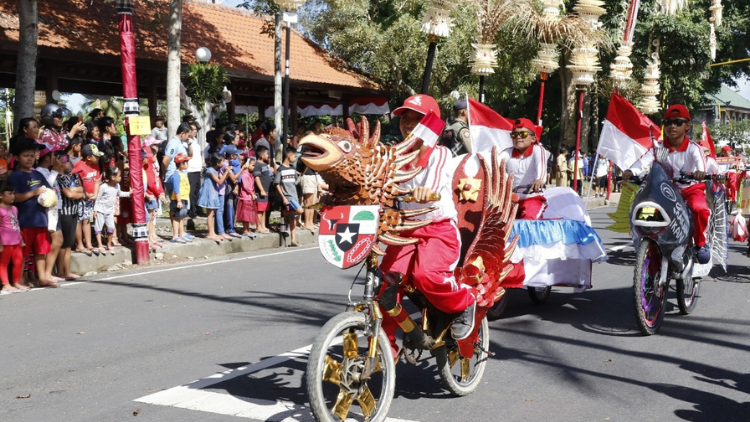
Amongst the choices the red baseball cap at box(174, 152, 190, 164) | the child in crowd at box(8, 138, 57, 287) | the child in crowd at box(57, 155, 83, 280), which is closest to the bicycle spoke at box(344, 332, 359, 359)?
A: the child in crowd at box(8, 138, 57, 287)

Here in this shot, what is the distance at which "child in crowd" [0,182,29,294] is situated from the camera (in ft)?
30.7

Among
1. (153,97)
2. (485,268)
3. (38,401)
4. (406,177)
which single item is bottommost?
(38,401)

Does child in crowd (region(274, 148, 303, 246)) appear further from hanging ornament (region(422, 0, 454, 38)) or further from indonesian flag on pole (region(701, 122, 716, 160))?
indonesian flag on pole (region(701, 122, 716, 160))

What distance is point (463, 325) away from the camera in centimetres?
523

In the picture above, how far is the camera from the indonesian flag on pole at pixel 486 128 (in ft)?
27.1

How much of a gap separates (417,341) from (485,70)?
896 centimetres

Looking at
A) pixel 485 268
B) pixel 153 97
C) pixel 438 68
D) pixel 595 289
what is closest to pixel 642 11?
pixel 438 68

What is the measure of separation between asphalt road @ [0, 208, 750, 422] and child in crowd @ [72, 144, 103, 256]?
1.25 metres

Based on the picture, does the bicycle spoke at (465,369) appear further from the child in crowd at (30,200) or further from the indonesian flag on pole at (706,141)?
the indonesian flag on pole at (706,141)

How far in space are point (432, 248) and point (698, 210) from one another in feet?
14.1

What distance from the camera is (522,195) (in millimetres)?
7945

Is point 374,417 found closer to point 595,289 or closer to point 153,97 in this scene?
point 595,289

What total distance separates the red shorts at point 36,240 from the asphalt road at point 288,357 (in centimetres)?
60

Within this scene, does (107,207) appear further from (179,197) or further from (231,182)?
(231,182)
